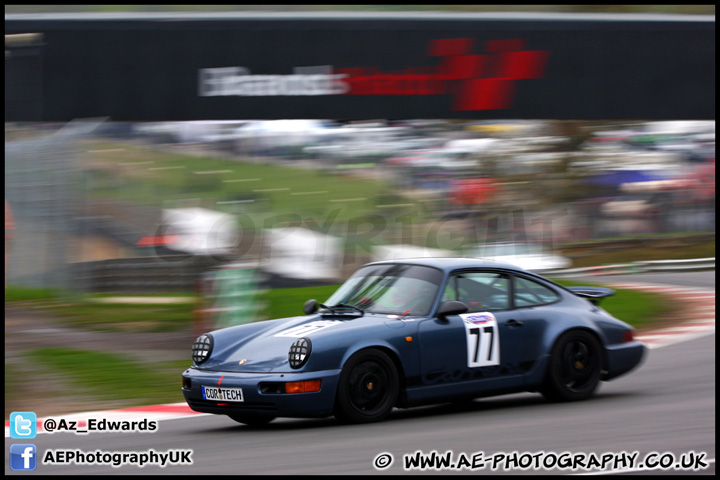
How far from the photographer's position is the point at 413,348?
7.07m

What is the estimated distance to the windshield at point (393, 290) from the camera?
744 cm

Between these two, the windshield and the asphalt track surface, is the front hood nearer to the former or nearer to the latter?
the windshield

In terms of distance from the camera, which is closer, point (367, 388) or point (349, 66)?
point (367, 388)

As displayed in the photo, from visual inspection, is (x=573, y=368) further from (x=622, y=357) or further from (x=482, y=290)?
(x=482, y=290)

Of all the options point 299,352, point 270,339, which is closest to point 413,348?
point 299,352

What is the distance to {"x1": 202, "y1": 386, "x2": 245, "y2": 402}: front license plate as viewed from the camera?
6789 millimetres

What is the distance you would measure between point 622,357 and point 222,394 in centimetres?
327

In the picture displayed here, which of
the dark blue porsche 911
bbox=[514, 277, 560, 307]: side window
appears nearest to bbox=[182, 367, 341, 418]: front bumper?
the dark blue porsche 911

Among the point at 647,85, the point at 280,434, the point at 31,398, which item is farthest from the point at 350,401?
the point at 647,85

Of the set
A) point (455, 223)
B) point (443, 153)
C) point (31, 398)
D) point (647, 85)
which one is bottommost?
point (31, 398)

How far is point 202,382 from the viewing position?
703 centimetres

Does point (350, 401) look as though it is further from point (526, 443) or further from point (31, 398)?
point (31, 398)

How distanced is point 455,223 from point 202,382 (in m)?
9.58

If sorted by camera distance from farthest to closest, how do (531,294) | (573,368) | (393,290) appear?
(531,294)
(573,368)
(393,290)
